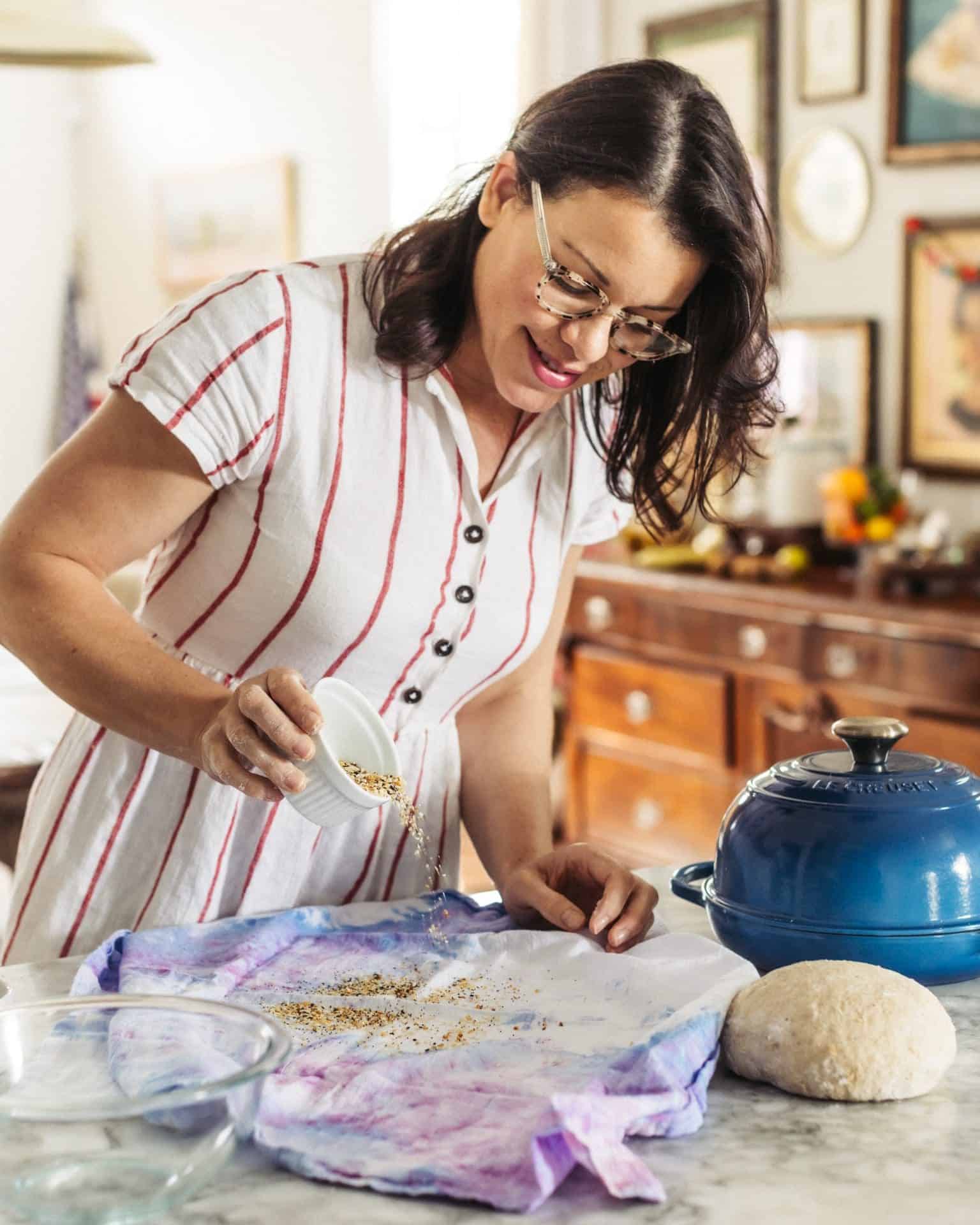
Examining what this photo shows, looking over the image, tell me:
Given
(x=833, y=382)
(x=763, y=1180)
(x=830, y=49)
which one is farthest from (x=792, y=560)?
(x=763, y=1180)

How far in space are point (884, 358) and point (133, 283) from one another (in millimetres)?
3707

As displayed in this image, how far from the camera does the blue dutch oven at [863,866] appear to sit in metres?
1.18

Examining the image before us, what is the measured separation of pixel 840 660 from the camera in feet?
10.7

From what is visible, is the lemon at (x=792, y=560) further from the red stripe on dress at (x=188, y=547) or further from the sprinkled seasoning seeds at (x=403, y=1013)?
the sprinkled seasoning seeds at (x=403, y=1013)

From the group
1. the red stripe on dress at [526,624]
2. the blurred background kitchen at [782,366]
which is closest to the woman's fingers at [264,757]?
the red stripe on dress at [526,624]

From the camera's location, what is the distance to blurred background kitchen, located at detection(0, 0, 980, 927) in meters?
3.21

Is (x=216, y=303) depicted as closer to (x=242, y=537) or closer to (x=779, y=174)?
(x=242, y=537)

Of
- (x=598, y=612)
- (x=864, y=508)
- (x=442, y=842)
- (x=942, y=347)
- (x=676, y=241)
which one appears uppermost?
(x=676, y=241)

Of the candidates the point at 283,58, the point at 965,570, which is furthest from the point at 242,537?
the point at 283,58

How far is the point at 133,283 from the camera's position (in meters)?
6.61

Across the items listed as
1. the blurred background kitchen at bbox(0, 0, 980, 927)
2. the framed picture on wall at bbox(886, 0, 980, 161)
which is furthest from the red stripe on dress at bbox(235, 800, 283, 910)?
the framed picture on wall at bbox(886, 0, 980, 161)

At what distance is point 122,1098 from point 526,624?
775mm

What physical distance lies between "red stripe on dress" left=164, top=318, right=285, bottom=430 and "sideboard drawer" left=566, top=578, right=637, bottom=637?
2443mm

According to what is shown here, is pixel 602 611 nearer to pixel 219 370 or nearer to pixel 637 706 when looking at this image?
pixel 637 706
